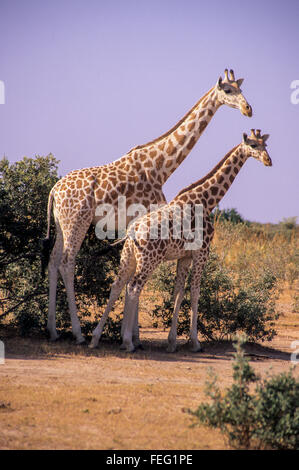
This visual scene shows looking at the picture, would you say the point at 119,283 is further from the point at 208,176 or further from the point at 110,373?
the point at 208,176

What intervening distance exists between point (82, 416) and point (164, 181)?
5.29 m

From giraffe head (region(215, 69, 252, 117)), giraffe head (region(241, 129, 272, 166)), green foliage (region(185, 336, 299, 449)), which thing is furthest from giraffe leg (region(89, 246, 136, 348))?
green foliage (region(185, 336, 299, 449))

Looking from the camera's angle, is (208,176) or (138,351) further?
(208,176)

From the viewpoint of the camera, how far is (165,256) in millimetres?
9367

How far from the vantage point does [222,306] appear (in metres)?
10.7

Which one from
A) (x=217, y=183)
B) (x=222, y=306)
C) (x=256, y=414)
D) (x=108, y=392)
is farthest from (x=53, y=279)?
(x=256, y=414)

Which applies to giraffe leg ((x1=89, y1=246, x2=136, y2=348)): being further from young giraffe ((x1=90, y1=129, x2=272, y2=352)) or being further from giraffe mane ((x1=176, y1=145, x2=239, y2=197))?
giraffe mane ((x1=176, y1=145, x2=239, y2=197))

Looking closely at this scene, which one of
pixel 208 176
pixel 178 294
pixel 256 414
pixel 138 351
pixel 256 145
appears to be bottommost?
pixel 138 351

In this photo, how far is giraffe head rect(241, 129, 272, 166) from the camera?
384 inches

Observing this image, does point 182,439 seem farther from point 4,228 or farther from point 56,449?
point 4,228

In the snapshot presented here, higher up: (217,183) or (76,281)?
(217,183)

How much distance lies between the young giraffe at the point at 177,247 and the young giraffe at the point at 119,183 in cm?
55

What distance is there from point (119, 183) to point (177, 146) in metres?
1.23

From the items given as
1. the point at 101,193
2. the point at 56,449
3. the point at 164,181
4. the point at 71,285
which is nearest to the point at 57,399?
the point at 56,449
